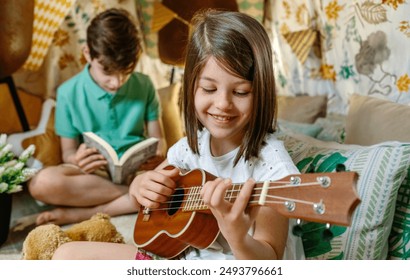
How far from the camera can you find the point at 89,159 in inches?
45.5

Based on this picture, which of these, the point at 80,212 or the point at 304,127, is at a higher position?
the point at 304,127

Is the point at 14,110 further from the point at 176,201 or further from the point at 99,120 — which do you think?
the point at 176,201

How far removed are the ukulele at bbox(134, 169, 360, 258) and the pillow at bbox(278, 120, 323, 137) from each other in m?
0.45

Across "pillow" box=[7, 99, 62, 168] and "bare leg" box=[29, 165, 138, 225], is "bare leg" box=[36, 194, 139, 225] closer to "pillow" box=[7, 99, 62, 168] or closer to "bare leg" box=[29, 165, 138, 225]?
"bare leg" box=[29, 165, 138, 225]

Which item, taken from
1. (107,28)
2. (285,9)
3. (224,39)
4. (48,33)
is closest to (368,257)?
(224,39)

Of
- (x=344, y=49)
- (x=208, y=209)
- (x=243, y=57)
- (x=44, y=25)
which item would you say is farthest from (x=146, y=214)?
(x=44, y=25)

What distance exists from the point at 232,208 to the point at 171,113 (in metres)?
0.62

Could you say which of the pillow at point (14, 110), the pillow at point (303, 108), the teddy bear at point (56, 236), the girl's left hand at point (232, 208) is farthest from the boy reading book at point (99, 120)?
the girl's left hand at point (232, 208)

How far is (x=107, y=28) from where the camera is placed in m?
1.14

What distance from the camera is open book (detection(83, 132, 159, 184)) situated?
3.61 feet

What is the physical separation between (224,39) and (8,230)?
763 millimetres

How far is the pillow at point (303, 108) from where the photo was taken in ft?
4.02

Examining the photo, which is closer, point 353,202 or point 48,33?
point 353,202

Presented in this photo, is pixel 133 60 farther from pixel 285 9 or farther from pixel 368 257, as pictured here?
pixel 368 257
